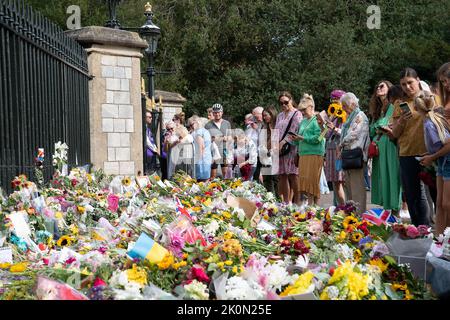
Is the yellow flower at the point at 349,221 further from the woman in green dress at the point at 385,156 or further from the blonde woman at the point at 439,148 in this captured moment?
the woman in green dress at the point at 385,156

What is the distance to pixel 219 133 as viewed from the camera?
45.3 feet

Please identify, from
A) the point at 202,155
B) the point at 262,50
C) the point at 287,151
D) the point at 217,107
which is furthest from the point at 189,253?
the point at 262,50

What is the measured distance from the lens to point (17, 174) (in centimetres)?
667

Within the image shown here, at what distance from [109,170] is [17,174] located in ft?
14.3

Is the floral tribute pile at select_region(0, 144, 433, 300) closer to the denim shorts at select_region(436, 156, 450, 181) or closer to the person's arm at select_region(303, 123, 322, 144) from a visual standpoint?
the denim shorts at select_region(436, 156, 450, 181)

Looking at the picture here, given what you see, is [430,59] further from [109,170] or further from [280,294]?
[280,294]

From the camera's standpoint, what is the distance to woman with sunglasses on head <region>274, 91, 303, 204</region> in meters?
11.3

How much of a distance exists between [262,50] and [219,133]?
1894 centimetres

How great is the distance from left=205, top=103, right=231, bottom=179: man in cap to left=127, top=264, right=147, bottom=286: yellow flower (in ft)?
33.7

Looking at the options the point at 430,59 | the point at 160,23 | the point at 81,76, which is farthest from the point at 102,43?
the point at 430,59

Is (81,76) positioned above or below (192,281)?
above

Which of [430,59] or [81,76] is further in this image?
[430,59]
